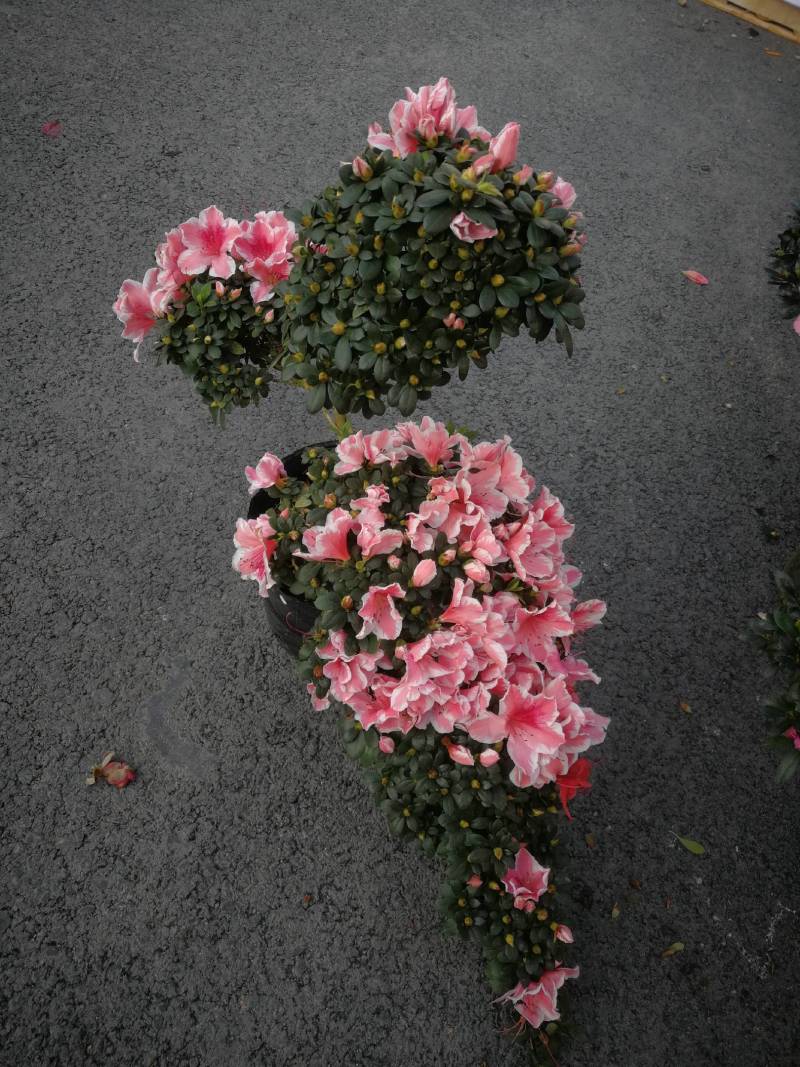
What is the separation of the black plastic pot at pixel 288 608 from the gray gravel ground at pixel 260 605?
26cm

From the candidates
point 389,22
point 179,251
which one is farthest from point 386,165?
point 389,22

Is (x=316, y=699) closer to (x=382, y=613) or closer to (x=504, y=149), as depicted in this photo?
(x=382, y=613)

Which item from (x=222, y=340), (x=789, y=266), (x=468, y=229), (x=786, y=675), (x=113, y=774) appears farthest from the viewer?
(x=789, y=266)

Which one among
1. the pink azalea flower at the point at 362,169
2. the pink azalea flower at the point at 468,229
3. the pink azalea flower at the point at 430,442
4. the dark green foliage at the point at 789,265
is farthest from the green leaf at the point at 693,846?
the pink azalea flower at the point at 362,169

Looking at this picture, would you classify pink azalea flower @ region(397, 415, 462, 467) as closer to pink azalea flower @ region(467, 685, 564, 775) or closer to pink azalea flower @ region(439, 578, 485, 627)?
pink azalea flower @ region(439, 578, 485, 627)

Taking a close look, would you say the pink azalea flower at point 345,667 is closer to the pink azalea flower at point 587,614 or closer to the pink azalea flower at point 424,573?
the pink azalea flower at point 424,573

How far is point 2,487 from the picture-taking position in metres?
2.45

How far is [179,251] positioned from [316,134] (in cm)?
226

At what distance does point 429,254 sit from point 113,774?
4.77 ft

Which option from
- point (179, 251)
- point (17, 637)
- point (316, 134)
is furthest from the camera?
point (316, 134)

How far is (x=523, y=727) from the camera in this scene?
141 cm

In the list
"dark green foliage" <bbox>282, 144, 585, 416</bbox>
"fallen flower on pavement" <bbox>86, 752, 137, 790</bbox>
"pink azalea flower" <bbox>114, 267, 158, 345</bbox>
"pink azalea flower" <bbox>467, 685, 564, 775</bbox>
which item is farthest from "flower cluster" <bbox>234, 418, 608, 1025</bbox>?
"fallen flower on pavement" <bbox>86, 752, 137, 790</bbox>

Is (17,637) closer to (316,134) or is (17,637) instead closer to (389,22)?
(316,134)

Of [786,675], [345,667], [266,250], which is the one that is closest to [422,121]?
[266,250]
